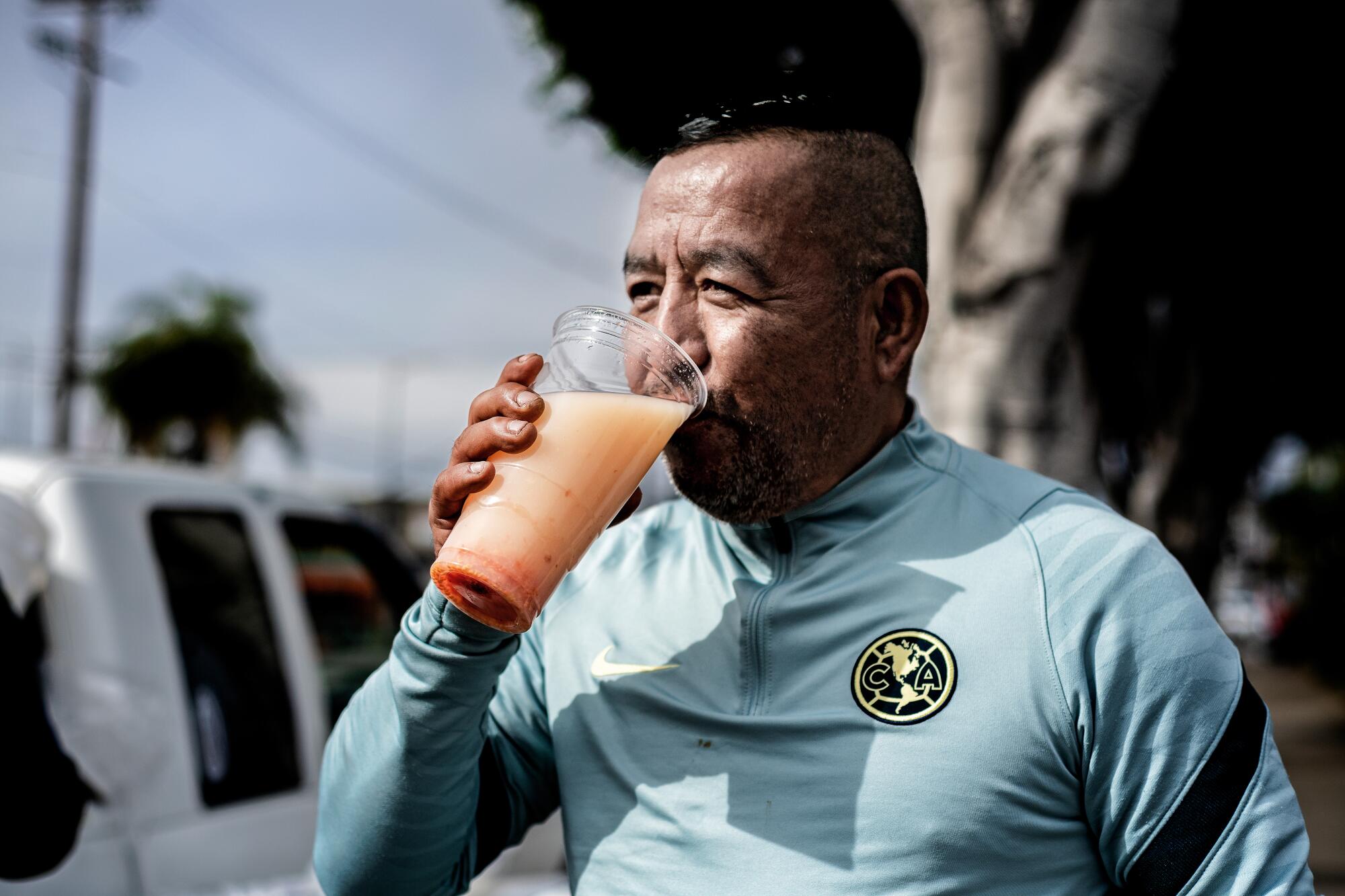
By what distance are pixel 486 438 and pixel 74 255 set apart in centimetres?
1722

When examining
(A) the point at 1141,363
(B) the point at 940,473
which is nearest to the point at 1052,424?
(B) the point at 940,473

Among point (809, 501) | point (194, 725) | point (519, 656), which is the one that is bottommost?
point (194, 725)

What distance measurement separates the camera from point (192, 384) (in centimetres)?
2405

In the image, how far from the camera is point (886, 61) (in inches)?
251

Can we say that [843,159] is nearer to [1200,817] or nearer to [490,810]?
[1200,817]

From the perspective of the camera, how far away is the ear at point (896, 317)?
1642 millimetres

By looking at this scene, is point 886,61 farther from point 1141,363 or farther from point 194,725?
point 1141,363

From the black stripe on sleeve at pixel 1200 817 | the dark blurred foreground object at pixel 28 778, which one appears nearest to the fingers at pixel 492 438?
the black stripe on sleeve at pixel 1200 817

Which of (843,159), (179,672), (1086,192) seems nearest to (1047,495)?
(843,159)

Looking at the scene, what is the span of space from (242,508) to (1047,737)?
2778 millimetres

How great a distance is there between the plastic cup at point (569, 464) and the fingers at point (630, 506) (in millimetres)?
46

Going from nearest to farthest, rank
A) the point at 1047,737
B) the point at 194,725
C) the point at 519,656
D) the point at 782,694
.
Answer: the point at 1047,737 → the point at 782,694 → the point at 519,656 → the point at 194,725

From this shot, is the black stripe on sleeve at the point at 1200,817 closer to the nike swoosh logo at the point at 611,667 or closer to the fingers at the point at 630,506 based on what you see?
the nike swoosh logo at the point at 611,667

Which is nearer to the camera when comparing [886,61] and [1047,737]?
[1047,737]
